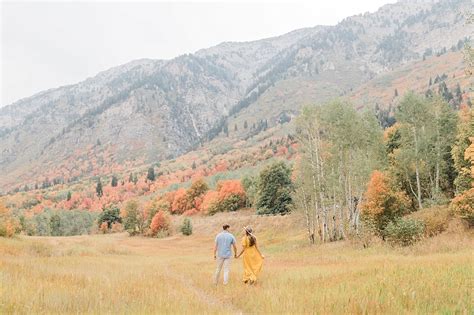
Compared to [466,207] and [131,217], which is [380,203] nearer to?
[466,207]

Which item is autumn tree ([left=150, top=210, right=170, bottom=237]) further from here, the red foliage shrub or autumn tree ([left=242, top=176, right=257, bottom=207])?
the red foliage shrub

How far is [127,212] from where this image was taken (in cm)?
11506

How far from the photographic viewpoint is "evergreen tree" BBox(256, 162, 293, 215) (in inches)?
3705

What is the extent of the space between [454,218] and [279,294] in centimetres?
3097

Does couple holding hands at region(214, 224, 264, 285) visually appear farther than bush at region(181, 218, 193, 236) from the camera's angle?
A: No

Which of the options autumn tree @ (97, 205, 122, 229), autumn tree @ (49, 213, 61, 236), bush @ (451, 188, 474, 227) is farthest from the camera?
autumn tree @ (49, 213, 61, 236)

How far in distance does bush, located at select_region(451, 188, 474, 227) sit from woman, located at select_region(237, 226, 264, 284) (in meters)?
24.4

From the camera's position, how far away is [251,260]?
59.8 ft

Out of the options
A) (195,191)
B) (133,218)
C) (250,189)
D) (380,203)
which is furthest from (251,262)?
(195,191)

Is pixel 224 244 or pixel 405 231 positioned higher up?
pixel 224 244

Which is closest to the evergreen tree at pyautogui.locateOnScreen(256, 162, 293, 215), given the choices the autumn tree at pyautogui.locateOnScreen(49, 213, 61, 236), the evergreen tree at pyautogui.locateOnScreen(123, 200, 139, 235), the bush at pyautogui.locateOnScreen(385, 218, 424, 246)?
the evergreen tree at pyautogui.locateOnScreen(123, 200, 139, 235)

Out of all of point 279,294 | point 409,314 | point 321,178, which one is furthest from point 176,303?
point 321,178

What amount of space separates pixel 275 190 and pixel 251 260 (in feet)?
256

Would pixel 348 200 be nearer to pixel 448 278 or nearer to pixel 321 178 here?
pixel 321 178
